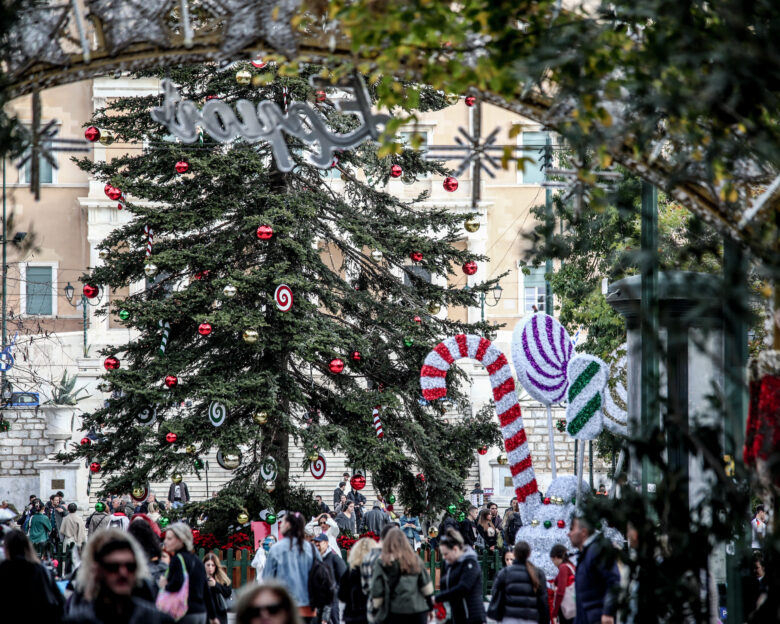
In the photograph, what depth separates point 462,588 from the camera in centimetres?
1059

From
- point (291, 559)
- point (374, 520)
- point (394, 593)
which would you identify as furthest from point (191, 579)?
point (374, 520)

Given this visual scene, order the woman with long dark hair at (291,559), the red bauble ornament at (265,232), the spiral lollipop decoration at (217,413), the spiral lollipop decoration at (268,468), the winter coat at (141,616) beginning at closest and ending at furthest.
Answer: the winter coat at (141,616) → the woman with long dark hair at (291,559) → the red bauble ornament at (265,232) → the spiral lollipop decoration at (217,413) → the spiral lollipop decoration at (268,468)

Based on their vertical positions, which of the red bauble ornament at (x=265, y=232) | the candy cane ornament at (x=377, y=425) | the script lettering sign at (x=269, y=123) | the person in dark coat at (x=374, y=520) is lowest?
the person in dark coat at (x=374, y=520)

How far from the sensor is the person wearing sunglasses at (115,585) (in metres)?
5.76

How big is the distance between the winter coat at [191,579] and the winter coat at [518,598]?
8.29 feet

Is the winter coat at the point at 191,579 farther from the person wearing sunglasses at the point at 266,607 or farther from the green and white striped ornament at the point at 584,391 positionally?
the green and white striped ornament at the point at 584,391

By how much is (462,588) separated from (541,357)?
4.49 meters

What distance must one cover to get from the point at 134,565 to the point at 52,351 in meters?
40.9

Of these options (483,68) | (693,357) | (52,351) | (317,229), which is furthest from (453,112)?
(483,68)

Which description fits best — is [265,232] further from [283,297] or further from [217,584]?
[217,584]

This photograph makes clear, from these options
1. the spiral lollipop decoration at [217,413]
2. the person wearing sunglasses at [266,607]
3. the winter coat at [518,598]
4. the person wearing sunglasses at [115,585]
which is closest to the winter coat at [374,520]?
the spiral lollipop decoration at [217,413]

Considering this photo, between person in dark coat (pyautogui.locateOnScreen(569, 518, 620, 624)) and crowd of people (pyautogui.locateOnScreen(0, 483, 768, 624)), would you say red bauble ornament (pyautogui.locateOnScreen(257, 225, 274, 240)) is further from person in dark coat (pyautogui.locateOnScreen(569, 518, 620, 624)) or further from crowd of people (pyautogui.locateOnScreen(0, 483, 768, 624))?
person in dark coat (pyautogui.locateOnScreen(569, 518, 620, 624))

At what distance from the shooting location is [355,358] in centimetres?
2156

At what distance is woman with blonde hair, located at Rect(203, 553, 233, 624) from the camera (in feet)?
37.6
